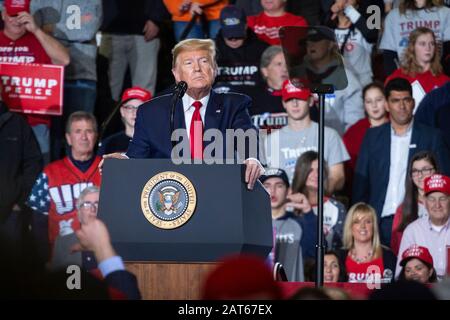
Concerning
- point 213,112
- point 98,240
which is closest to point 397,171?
point 213,112

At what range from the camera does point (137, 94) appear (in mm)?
8711

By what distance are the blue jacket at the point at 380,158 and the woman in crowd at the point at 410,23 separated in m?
0.85

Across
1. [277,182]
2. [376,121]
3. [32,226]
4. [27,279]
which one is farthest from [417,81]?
[27,279]

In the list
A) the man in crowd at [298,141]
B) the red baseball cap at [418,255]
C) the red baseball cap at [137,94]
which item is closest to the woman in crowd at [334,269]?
the red baseball cap at [418,255]

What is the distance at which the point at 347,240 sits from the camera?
7.94 m

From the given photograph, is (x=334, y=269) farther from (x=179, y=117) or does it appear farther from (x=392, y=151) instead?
(x=179, y=117)

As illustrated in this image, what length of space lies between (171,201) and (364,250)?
3.27m

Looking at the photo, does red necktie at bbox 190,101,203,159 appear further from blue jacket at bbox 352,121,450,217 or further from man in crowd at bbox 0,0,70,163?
man in crowd at bbox 0,0,70,163

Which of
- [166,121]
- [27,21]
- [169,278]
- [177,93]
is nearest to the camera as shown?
[169,278]

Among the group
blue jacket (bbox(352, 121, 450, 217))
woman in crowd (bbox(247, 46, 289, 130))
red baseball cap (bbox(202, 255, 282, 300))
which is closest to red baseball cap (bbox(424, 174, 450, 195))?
blue jacket (bbox(352, 121, 450, 217))

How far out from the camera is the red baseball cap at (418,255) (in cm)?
725

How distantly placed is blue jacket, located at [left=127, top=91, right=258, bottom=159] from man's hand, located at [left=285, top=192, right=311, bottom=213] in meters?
2.84
